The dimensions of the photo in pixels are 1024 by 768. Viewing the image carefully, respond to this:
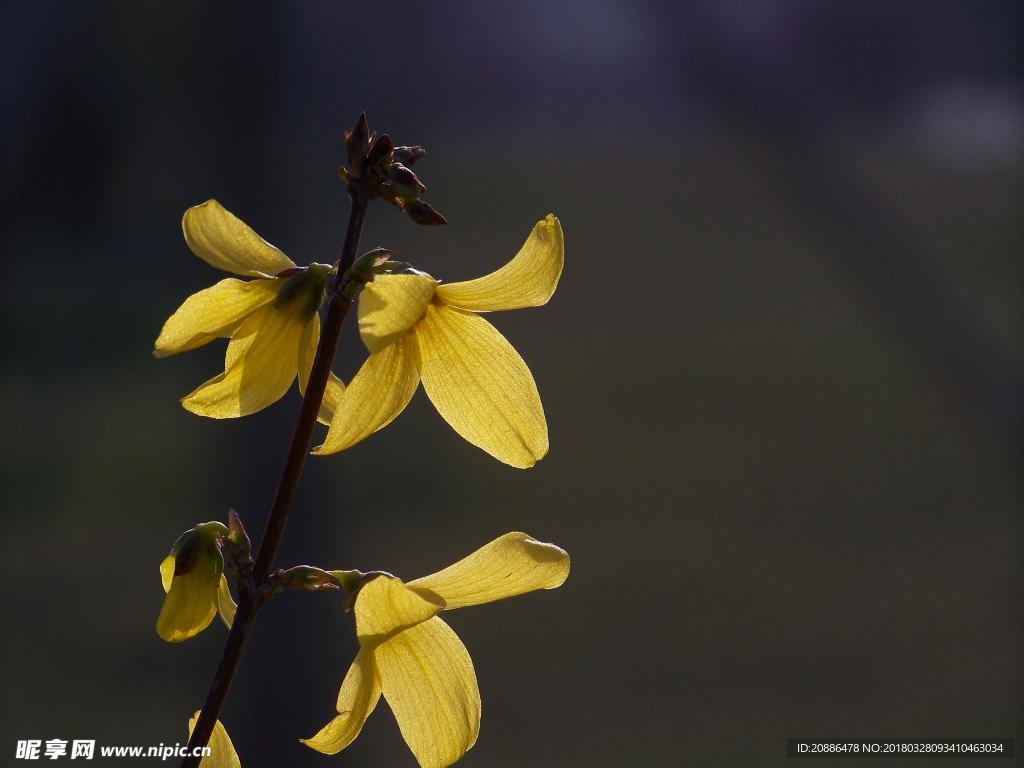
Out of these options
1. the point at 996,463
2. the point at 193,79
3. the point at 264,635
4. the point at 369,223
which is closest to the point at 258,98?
the point at 193,79

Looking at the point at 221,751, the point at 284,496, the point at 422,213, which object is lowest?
the point at 221,751

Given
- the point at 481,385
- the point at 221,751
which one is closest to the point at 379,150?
the point at 481,385

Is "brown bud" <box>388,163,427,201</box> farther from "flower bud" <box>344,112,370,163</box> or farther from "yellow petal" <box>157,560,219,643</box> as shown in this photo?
"yellow petal" <box>157,560,219,643</box>

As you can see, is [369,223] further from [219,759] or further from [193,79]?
[219,759]

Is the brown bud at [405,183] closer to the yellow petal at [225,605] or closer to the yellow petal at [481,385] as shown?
the yellow petal at [481,385]

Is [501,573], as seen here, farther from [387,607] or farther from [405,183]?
[405,183]
